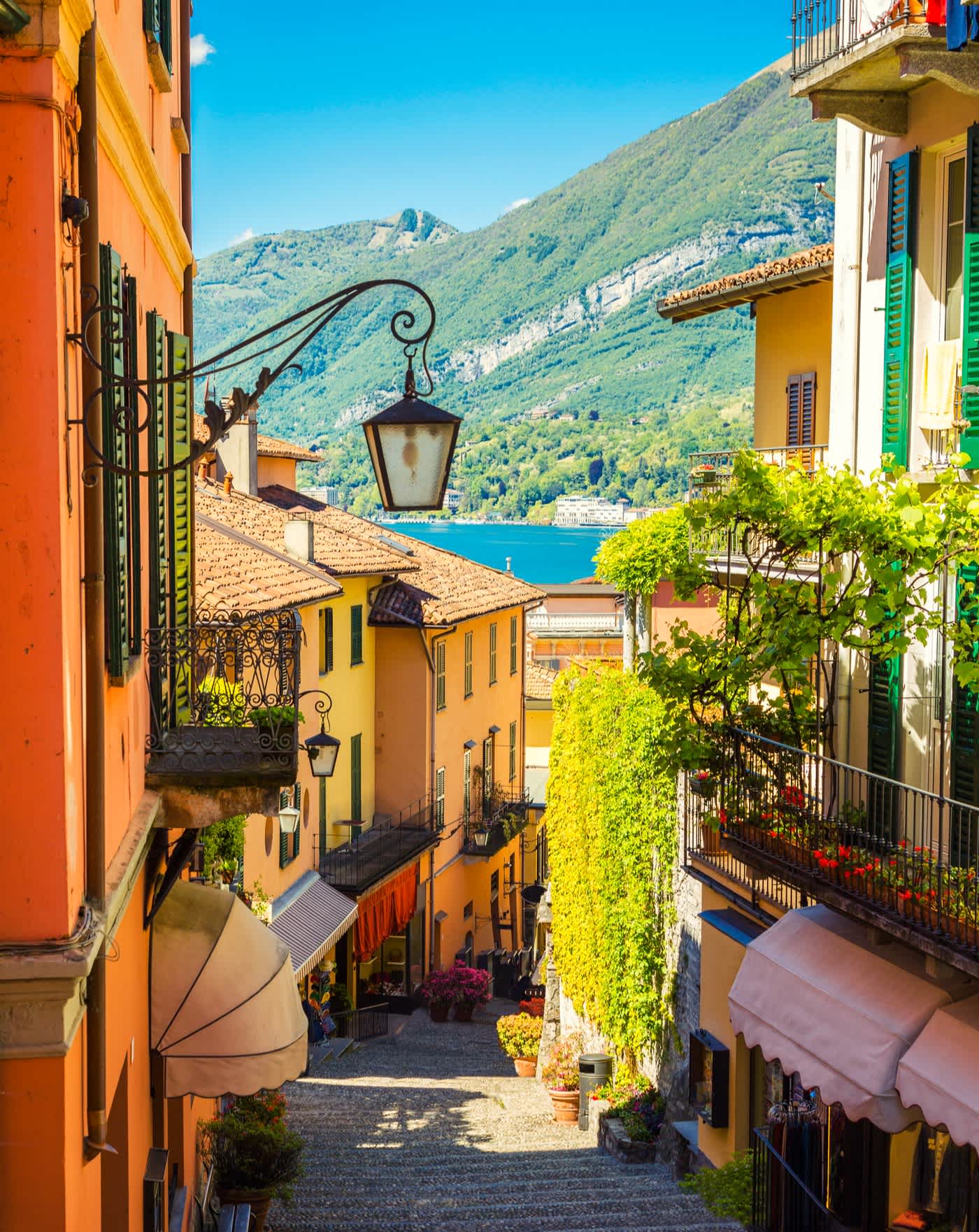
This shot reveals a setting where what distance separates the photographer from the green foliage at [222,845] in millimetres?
13609

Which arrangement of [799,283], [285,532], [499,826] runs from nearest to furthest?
1. [799,283]
2. [285,532]
3. [499,826]

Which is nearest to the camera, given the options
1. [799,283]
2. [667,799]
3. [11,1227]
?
[11,1227]

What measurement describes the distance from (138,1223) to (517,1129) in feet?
36.6

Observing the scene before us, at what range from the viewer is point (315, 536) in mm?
27609

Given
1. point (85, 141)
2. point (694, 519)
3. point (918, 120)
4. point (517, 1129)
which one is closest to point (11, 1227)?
point (85, 141)

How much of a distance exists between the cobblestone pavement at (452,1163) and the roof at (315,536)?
836cm

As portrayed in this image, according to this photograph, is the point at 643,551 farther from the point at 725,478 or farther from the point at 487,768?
the point at 487,768

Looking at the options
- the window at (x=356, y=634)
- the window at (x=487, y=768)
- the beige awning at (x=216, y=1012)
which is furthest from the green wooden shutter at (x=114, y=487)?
the window at (x=487, y=768)

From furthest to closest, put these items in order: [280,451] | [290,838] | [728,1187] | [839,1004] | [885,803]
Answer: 1. [280,451]
2. [290,838]
3. [728,1187]
4. [885,803]
5. [839,1004]

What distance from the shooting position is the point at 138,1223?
299 inches

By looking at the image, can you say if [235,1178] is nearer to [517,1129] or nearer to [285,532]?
[517,1129]

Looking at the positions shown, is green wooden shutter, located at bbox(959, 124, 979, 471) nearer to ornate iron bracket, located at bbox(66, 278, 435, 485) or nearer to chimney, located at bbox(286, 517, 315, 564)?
ornate iron bracket, located at bbox(66, 278, 435, 485)

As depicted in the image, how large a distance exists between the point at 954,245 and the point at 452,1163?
10057 millimetres

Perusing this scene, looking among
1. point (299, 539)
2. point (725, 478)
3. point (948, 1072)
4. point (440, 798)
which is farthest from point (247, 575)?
point (948, 1072)
